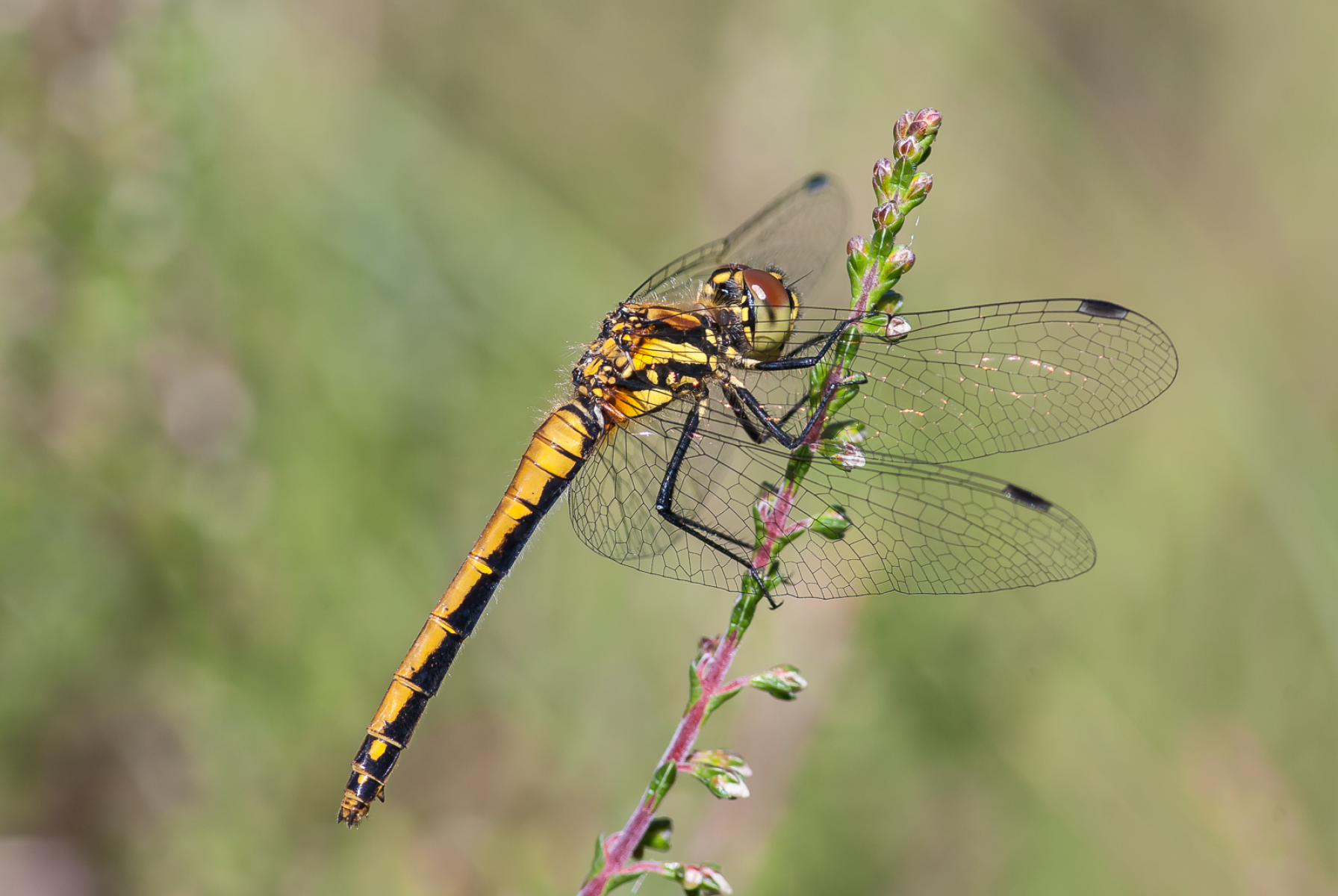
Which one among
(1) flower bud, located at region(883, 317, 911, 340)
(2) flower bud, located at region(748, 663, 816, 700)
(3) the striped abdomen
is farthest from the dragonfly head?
(2) flower bud, located at region(748, 663, 816, 700)

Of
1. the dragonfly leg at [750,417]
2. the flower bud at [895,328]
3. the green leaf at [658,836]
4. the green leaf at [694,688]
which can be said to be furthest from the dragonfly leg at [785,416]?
the green leaf at [658,836]

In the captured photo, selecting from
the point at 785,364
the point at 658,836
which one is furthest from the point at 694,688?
the point at 785,364

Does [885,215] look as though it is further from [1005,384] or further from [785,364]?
[785,364]

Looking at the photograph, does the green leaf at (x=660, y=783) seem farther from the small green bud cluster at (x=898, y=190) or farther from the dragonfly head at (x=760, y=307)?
the dragonfly head at (x=760, y=307)

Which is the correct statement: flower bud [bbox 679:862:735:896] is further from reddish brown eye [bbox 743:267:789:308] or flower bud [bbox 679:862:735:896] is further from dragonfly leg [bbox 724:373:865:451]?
reddish brown eye [bbox 743:267:789:308]

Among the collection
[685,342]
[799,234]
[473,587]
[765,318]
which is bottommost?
[473,587]

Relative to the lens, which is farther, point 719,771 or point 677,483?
point 677,483
